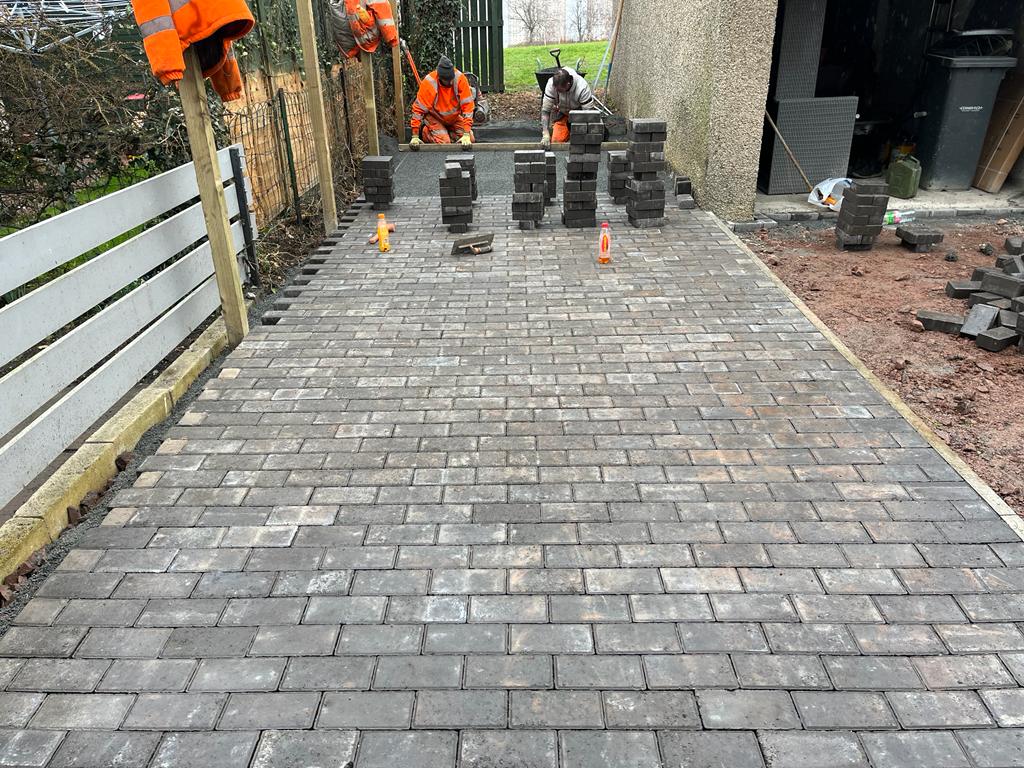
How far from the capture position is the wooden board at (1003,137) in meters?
9.34

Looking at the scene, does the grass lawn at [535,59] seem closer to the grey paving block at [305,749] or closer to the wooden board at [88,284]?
the wooden board at [88,284]

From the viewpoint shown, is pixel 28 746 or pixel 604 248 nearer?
pixel 28 746

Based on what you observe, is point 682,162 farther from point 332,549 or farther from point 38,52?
point 332,549

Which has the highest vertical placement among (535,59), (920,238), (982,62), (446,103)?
(535,59)

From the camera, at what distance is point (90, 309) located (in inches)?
193

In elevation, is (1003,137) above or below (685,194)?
above

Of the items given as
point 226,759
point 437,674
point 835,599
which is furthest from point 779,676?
point 226,759

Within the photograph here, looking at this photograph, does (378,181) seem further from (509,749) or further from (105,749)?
(509,749)

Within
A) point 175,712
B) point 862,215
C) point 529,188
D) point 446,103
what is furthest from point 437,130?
point 175,712

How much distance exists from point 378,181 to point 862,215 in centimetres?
610

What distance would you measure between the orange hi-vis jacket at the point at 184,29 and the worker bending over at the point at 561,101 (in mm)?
8094

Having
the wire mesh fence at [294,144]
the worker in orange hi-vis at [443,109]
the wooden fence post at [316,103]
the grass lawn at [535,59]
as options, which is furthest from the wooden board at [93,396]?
the grass lawn at [535,59]

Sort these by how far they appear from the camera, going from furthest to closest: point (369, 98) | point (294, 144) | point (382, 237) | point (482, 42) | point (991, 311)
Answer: point (482, 42)
point (369, 98)
point (294, 144)
point (382, 237)
point (991, 311)

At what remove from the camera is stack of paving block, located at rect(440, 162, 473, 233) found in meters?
8.23
